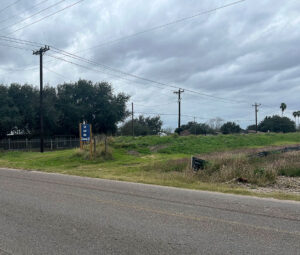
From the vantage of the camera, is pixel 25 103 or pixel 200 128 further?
pixel 200 128

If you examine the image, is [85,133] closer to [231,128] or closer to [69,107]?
[69,107]

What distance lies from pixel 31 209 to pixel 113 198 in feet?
7.76

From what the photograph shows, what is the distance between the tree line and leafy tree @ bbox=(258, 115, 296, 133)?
62623 mm

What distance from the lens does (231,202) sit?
29.3 ft

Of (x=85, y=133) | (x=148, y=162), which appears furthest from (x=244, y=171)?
(x=85, y=133)

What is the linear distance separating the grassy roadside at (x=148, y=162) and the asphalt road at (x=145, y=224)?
9.31 feet

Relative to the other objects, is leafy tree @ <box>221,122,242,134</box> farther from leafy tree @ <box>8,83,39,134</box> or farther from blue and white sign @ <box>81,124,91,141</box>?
blue and white sign @ <box>81,124,91,141</box>

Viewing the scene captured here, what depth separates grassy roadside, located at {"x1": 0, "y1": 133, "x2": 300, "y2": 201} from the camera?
13292 millimetres

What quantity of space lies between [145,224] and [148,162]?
51.0ft

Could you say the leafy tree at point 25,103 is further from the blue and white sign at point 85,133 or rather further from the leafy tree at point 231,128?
the leafy tree at point 231,128

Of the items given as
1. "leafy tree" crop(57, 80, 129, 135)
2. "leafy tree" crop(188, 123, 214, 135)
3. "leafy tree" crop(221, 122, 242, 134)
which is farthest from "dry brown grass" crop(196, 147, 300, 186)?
"leafy tree" crop(221, 122, 242, 134)

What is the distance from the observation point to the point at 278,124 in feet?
343

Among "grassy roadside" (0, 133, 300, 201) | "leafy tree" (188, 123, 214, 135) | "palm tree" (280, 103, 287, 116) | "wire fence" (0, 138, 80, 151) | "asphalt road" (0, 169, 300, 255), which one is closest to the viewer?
"asphalt road" (0, 169, 300, 255)

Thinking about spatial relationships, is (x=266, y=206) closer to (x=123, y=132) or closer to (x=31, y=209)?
(x=31, y=209)
